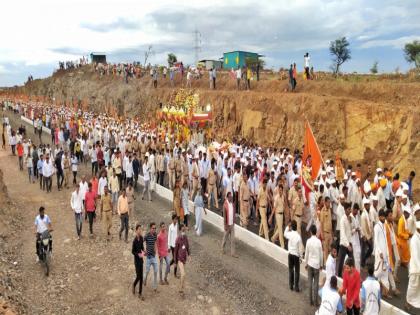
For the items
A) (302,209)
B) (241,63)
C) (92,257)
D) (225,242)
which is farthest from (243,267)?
(241,63)

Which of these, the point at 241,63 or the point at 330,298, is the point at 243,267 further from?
the point at 241,63

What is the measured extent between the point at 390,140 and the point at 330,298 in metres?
11.3

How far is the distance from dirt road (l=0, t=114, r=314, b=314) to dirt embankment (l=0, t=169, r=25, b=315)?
6.1 inches

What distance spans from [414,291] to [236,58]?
34.7 meters

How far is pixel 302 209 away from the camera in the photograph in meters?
10.5

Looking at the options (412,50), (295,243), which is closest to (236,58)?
(412,50)

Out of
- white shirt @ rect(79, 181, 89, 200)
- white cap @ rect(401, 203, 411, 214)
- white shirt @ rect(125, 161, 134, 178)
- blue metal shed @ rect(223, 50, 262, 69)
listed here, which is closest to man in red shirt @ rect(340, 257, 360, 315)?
white cap @ rect(401, 203, 411, 214)

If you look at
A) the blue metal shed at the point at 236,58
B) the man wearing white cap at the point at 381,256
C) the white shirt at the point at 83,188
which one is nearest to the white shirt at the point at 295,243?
the man wearing white cap at the point at 381,256

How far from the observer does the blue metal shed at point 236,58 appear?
39.7 m

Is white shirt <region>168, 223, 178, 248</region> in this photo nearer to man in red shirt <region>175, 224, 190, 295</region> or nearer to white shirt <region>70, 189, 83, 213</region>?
man in red shirt <region>175, 224, 190, 295</region>

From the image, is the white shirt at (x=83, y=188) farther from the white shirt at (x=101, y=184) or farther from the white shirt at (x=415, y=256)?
the white shirt at (x=415, y=256)

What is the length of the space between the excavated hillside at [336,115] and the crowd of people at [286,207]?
3.02 meters

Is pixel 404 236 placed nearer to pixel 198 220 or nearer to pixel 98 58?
pixel 198 220

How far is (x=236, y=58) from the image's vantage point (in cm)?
4003
